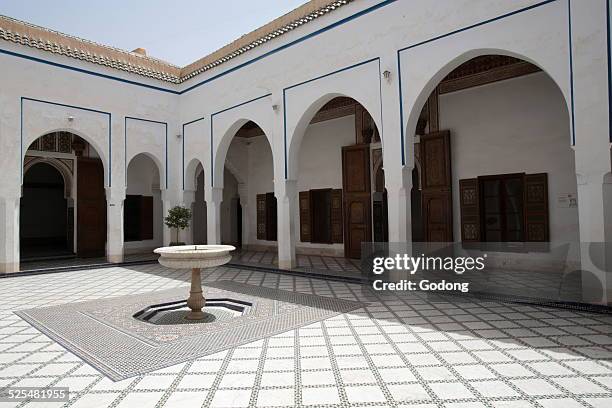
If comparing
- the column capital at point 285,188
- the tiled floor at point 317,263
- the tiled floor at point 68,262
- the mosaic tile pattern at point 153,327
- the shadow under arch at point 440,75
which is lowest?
the mosaic tile pattern at point 153,327

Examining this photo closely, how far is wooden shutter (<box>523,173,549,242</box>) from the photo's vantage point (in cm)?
568

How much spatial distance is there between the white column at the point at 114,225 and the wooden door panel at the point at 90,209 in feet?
3.61

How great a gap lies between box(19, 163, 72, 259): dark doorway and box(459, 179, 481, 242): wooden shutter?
998 cm

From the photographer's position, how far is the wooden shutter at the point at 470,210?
6254mm

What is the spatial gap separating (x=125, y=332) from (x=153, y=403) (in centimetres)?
140

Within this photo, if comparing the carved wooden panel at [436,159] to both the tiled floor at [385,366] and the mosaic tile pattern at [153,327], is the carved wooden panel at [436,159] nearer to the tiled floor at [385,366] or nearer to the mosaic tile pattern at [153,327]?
the tiled floor at [385,366]

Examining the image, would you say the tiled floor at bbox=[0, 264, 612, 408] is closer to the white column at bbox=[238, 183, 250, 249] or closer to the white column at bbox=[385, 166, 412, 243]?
the white column at bbox=[385, 166, 412, 243]

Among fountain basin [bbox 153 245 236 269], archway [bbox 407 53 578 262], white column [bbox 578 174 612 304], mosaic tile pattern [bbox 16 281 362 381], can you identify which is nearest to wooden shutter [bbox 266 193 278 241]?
archway [bbox 407 53 578 262]

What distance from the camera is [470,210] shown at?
6.32 metres

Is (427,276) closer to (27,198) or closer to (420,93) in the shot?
(420,93)

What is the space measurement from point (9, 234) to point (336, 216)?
5574 millimetres

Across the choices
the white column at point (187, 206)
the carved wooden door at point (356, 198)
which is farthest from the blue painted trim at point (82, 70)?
the carved wooden door at point (356, 198)

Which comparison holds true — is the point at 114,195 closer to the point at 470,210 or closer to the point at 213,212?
the point at 213,212

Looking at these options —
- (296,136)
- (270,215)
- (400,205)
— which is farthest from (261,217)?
(400,205)
